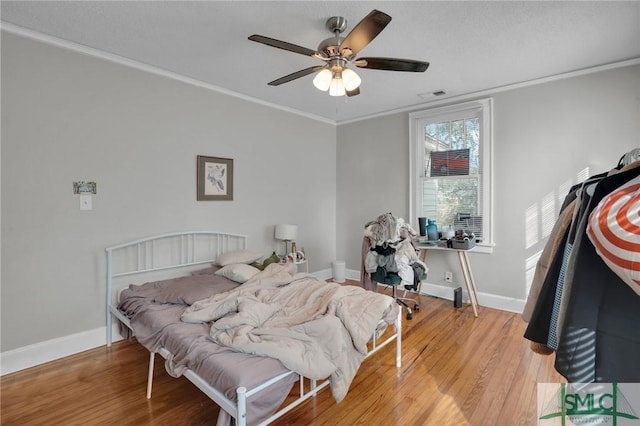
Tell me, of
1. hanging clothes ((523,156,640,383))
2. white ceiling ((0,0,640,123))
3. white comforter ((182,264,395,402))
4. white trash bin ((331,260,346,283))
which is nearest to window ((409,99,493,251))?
white ceiling ((0,0,640,123))

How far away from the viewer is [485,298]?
3.79 meters

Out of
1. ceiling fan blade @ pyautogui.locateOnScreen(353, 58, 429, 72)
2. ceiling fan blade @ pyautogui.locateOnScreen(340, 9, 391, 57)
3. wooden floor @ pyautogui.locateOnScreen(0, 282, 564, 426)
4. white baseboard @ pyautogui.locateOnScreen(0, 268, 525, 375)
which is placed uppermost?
ceiling fan blade @ pyautogui.locateOnScreen(340, 9, 391, 57)

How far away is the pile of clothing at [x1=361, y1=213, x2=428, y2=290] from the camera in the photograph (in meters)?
3.28

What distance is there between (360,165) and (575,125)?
2.68 metres

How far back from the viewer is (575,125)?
127 inches

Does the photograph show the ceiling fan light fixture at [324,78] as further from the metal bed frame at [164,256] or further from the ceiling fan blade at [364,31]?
the metal bed frame at [164,256]

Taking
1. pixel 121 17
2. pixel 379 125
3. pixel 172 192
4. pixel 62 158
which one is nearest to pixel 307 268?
pixel 172 192

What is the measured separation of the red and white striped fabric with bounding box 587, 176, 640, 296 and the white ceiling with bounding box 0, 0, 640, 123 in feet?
6.05

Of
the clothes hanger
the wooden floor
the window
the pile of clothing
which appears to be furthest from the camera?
the window

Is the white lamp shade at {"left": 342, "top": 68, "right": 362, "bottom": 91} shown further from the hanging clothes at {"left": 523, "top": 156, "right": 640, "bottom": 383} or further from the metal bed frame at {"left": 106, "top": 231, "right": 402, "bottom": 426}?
the metal bed frame at {"left": 106, "top": 231, "right": 402, "bottom": 426}

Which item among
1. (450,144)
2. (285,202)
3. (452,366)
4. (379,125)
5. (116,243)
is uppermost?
(379,125)

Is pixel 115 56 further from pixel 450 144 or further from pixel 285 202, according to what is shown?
pixel 450 144

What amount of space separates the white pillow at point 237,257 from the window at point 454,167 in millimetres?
2308

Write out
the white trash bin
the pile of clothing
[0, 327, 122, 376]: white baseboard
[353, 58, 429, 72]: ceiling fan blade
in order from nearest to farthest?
[353, 58, 429, 72]: ceiling fan blade → [0, 327, 122, 376]: white baseboard → the pile of clothing → the white trash bin
